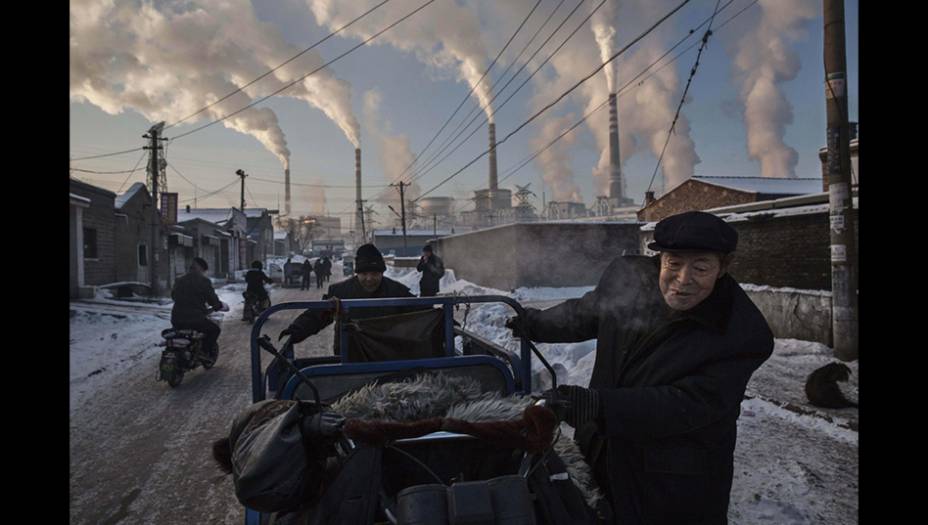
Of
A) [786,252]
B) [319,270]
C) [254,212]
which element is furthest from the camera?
[254,212]

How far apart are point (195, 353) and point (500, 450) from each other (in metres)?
6.72

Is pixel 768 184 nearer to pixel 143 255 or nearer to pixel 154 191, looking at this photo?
pixel 154 191

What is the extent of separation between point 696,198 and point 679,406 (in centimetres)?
2558

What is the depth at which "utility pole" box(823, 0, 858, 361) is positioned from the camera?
590 centimetres

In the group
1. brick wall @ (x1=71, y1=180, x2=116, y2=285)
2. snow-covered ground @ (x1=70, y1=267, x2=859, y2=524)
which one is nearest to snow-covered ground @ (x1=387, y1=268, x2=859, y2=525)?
snow-covered ground @ (x1=70, y1=267, x2=859, y2=524)

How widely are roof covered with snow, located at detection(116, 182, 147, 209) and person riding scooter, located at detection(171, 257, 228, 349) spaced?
645 inches

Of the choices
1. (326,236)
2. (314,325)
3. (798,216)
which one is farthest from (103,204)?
(326,236)

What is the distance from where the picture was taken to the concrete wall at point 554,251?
59.4 feet

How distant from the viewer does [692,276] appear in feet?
5.97

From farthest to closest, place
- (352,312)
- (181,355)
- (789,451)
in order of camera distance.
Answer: (181,355) < (352,312) < (789,451)

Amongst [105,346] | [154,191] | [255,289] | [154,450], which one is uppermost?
[154,191]

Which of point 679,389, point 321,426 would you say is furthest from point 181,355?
point 679,389

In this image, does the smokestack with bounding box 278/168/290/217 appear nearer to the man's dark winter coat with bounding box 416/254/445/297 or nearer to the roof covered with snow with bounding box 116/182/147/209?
the roof covered with snow with bounding box 116/182/147/209
